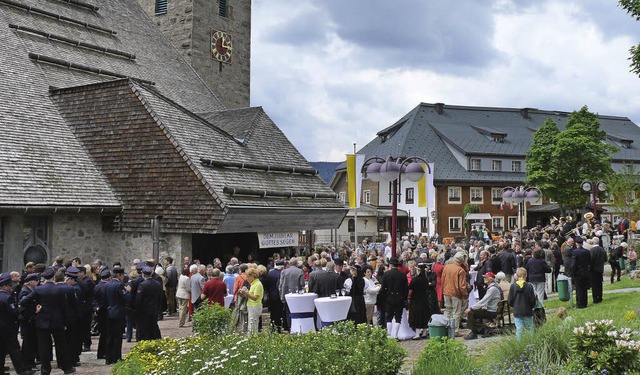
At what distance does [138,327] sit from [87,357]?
4.15 ft

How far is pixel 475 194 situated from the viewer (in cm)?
6097

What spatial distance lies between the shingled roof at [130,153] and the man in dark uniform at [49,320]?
733 cm

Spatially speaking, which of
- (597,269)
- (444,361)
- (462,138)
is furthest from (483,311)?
(462,138)

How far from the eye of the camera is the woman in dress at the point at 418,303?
1451cm

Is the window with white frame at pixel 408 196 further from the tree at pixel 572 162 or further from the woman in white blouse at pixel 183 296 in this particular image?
the woman in white blouse at pixel 183 296

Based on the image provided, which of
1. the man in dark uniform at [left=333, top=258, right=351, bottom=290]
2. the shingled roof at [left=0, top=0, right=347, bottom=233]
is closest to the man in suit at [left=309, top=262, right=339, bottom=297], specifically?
the man in dark uniform at [left=333, top=258, right=351, bottom=290]

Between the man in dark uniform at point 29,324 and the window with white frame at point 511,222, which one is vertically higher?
the window with white frame at point 511,222

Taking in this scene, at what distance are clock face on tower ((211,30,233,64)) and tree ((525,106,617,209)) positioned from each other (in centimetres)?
2991

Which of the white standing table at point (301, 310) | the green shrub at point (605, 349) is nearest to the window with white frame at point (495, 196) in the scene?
the white standing table at point (301, 310)

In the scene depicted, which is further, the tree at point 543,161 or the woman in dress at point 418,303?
the tree at point 543,161

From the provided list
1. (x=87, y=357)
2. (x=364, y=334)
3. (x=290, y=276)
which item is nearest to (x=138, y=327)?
(x=87, y=357)

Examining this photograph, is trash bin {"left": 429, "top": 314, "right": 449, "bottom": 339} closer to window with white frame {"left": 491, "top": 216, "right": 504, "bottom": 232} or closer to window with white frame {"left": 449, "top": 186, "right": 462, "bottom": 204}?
window with white frame {"left": 449, "top": 186, "right": 462, "bottom": 204}

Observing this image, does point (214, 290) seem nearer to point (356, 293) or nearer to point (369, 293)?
point (356, 293)

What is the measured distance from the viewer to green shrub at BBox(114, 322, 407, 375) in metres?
8.23
